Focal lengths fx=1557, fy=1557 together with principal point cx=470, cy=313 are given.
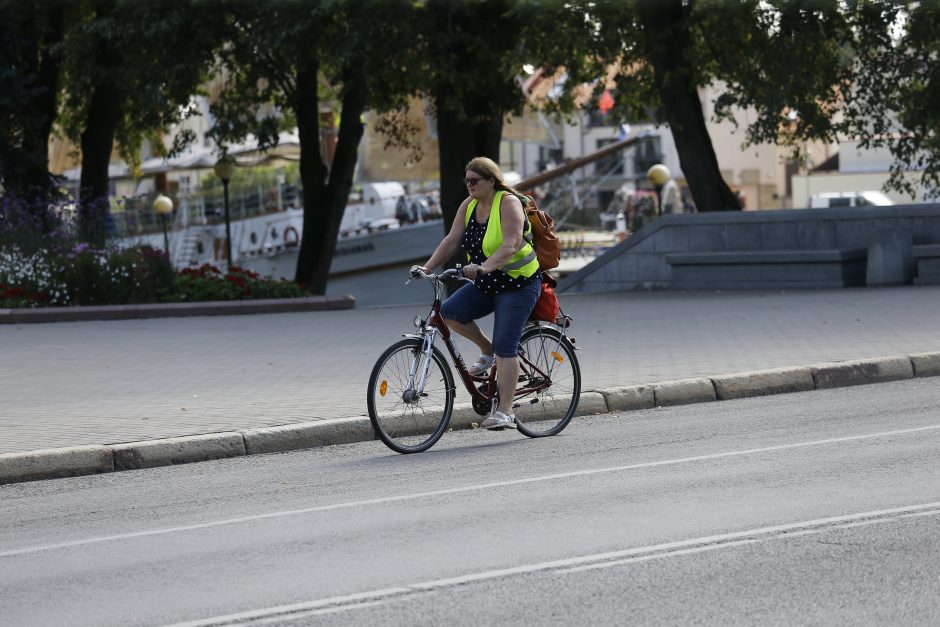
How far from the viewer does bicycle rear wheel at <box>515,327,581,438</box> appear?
991cm

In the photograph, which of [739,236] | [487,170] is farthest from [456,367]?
[739,236]

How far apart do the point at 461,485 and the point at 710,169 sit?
1790 cm

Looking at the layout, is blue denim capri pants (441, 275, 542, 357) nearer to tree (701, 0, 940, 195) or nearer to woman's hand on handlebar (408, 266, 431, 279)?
woman's hand on handlebar (408, 266, 431, 279)

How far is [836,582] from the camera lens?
5.52 m

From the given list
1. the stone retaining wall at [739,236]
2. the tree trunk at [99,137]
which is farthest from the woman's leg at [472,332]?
the tree trunk at [99,137]

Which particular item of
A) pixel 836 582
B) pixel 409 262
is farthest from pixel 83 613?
pixel 409 262

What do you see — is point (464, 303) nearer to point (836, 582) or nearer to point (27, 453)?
point (27, 453)

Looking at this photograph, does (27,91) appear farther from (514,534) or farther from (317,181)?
(514,534)

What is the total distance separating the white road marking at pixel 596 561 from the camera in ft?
17.6

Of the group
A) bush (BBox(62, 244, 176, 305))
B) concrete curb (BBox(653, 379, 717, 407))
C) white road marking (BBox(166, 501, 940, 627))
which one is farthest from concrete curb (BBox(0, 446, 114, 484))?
bush (BBox(62, 244, 176, 305))

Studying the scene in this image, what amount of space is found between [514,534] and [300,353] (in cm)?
817

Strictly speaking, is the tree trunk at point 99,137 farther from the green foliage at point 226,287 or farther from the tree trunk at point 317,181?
the green foliage at point 226,287

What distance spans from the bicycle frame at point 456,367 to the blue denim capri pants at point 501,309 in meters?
0.09

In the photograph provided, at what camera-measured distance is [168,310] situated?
19594mm
